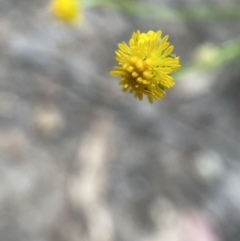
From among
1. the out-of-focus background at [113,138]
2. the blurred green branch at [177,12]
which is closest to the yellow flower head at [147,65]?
the blurred green branch at [177,12]

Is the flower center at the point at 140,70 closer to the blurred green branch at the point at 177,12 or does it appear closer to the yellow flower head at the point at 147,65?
the yellow flower head at the point at 147,65

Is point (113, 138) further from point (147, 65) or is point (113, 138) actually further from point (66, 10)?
point (147, 65)

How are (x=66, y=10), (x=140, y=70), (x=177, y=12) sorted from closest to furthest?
(x=140, y=70) < (x=66, y=10) < (x=177, y=12)

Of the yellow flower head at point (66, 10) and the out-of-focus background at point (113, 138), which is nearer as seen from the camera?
the yellow flower head at point (66, 10)

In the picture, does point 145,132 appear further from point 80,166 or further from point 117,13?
point 117,13

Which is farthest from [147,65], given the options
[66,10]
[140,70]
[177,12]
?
[177,12]

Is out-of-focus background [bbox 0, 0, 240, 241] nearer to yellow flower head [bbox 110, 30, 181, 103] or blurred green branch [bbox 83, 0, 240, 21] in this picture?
blurred green branch [bbox 83, 0, 240, 21]

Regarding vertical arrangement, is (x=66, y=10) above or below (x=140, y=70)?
above
